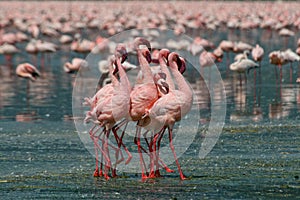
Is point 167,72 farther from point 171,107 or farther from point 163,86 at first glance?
point 171,107

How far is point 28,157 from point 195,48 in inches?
474

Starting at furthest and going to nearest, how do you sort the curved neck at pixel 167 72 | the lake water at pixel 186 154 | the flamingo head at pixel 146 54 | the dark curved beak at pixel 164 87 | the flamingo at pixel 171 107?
the flamingo head at pixel 146 54
the curved neck at pixel 167 72
the dark curved beak at pixel 164 87
the flamingo at pixel 171 107
the lake water at pixel 186 154

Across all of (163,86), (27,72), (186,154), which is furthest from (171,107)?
(27,72)

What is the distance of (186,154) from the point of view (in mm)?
9883

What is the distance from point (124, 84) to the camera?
8.51m

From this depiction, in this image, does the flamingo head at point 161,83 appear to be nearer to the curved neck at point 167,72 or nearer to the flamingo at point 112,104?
the curved neck at point 167,72

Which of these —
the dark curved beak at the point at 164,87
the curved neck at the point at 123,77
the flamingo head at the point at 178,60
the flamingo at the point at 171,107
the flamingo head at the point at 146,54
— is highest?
the flamingo head at the point at 146,54

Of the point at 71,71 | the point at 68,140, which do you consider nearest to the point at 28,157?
the point at 68,140

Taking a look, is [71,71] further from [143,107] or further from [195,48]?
[143,107]

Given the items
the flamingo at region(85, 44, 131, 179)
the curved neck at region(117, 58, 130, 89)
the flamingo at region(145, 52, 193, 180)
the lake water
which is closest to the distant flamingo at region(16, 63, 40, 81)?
the lake water

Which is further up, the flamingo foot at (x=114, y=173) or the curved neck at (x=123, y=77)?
the curved neck at (x=123, y=77)

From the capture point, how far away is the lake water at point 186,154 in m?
7.88

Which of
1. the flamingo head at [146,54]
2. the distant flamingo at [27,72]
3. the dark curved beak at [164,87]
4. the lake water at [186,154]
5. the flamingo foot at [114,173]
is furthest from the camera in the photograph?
the distant flamingo at [27,72]

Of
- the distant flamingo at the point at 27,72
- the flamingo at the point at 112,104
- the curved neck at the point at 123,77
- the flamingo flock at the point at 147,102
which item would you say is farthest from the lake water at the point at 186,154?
the distant flamingo at the point at 27,72
